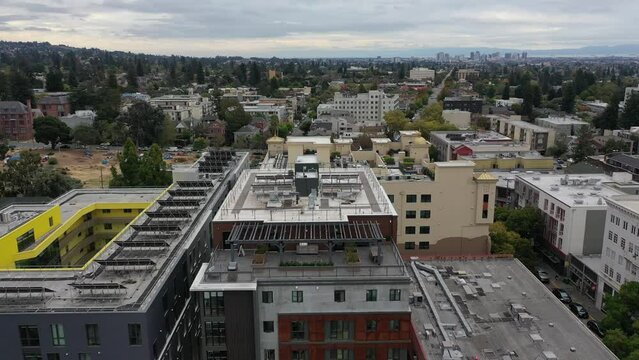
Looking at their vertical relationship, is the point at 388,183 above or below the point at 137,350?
above

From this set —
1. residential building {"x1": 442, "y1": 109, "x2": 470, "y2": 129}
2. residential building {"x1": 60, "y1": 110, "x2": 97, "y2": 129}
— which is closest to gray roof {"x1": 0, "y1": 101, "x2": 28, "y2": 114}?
residential building {"x1": 60, "y1": 110, "x2": 97, "y2": 129}

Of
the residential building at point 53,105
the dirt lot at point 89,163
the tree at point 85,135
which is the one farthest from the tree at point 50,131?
the residential building at point 53,105

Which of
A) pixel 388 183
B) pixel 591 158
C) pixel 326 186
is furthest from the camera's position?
pixel 591 158

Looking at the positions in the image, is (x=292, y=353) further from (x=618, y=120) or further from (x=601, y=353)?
(x=618, y=120)

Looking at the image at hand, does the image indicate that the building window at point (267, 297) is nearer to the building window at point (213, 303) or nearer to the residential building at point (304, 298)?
the residential building at point (304, 298)

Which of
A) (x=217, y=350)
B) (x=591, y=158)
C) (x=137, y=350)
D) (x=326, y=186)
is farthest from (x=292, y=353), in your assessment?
(x=591, y=158)

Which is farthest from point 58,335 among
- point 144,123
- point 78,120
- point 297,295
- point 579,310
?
point 78,120

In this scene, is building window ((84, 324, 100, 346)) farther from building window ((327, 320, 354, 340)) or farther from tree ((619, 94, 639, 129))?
tree ((619, 94, 639, 129))
